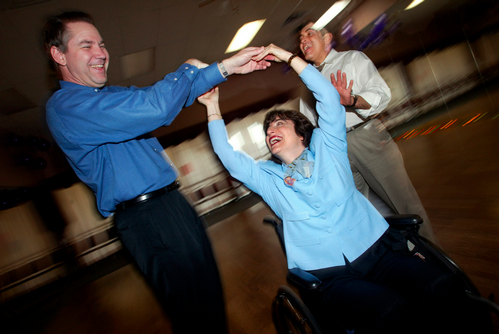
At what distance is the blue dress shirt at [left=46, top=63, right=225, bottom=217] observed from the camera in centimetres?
79

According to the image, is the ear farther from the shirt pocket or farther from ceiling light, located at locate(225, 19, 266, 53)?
Answer: ceiling light, located at locate(225, 19, 266, 53)

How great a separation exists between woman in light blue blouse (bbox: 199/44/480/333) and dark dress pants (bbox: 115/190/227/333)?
1.36 ft

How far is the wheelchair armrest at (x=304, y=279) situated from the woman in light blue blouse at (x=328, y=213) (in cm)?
8

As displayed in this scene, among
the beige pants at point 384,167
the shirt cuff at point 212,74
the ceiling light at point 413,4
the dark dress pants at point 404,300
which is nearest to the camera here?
the dark dress pants at point 404,300

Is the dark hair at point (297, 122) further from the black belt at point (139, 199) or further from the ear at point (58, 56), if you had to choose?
the ear at point (58, 56)

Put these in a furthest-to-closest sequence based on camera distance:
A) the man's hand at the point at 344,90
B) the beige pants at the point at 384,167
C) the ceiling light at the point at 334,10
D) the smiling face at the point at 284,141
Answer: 1. the ceiling light at the point at 334,10
2. the beige pants at the point at 384,167
3. the man's hand at the point at 344,90
4. the smiling face at the point at 284,141

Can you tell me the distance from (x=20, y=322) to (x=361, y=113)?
17.9 feet

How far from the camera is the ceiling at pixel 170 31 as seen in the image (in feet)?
7.63

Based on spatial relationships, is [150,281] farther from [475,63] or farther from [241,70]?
[475,63]

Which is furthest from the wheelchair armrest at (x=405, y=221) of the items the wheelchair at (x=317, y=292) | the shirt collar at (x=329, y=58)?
the shirt collar at (x=329, y=58)

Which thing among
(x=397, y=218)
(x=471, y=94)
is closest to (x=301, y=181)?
(x=397, y=218)

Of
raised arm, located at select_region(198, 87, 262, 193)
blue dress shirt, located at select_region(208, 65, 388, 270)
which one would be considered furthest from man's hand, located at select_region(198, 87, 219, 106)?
blue dress shirt, located at select_region(208, 65, 388, 270)

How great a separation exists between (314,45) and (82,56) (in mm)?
1441

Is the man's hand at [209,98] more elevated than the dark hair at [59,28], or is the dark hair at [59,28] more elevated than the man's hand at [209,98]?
the dark hair at [59,28]
